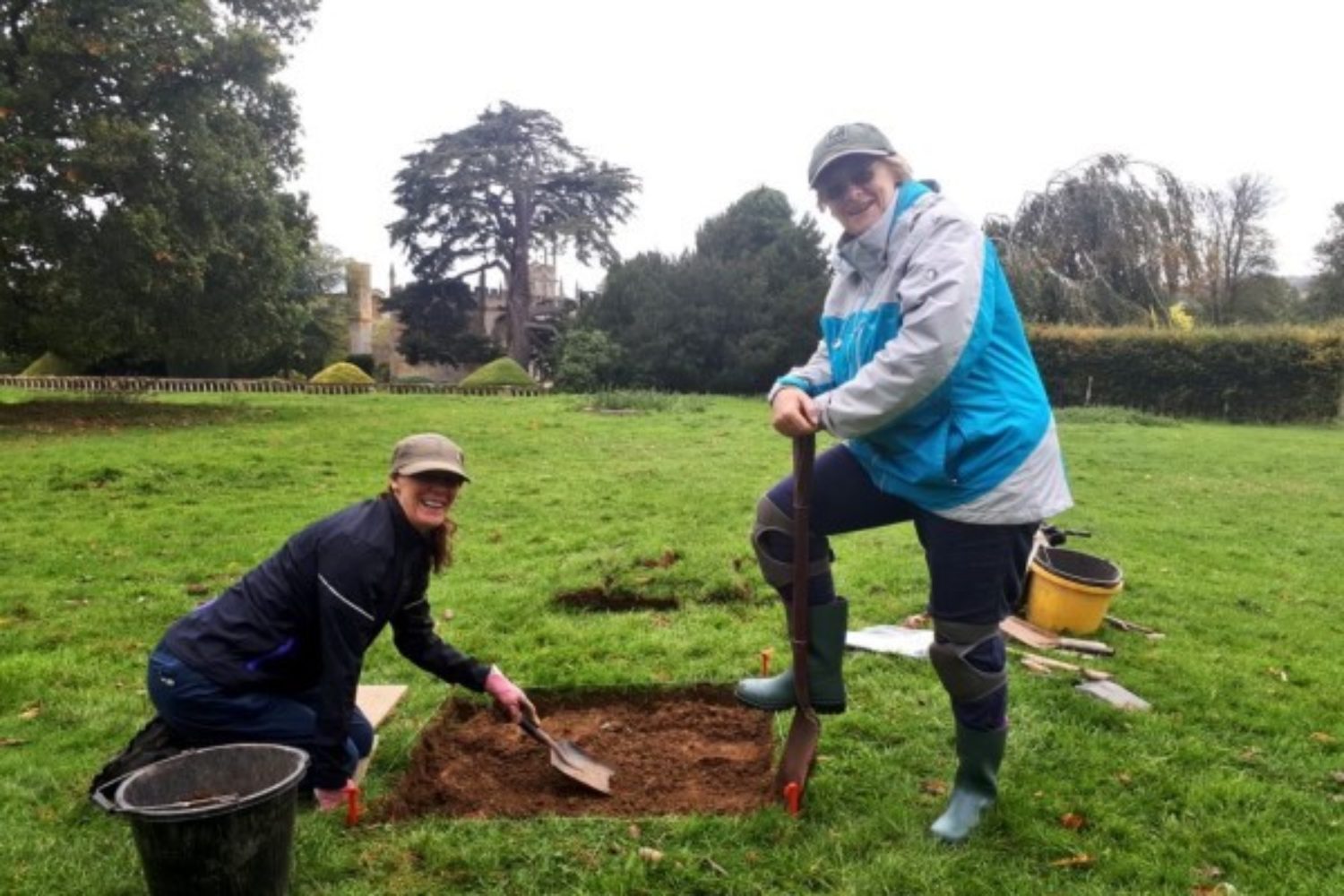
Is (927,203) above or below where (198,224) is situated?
below

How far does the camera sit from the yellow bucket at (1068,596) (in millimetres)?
5617

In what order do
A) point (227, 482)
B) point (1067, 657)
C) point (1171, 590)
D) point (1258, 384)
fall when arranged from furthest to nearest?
point (1258, 384) → point (227, 482) → point (1171, 590) → point (1067, 657)

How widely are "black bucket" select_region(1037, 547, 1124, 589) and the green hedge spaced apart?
2331 centimetres

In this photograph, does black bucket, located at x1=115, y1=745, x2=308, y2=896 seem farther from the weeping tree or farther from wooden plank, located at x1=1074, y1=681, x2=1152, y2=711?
the weeping tree

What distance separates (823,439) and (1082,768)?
13.5 metres

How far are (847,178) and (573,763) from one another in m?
2.40

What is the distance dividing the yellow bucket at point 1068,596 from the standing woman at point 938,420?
2.62 m

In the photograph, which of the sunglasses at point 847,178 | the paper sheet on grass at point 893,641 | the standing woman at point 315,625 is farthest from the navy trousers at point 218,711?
the paper sheet on grass at point 893,641

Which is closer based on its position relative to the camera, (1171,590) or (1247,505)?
(1171,590)

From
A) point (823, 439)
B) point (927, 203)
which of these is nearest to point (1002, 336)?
point (927, 203)

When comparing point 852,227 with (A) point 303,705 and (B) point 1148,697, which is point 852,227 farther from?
(B) point 1148,697

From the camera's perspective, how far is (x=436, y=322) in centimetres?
4294

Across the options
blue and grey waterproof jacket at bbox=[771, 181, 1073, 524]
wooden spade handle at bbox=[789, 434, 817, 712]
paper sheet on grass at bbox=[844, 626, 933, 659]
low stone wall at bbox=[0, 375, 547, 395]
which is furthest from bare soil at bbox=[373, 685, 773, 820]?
low stone wall at bbox=[0, 375, 547, 395]

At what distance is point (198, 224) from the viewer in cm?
1900
